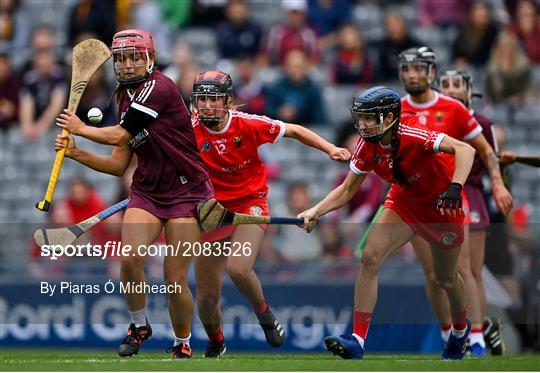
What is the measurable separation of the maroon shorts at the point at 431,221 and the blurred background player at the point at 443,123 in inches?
30.7

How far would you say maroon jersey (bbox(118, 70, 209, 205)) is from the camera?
32.6 ft

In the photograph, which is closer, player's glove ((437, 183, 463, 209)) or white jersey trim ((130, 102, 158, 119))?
player's glove ((437, 183, 463, 209))

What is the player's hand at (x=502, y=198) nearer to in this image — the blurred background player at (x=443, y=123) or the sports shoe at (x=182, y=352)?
the blurred background player at (x=443, y=123)

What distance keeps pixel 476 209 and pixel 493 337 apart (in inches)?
47.5

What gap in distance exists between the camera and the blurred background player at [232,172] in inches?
411

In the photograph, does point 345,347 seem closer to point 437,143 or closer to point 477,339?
point 437,143

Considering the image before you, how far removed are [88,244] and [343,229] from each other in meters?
2.34

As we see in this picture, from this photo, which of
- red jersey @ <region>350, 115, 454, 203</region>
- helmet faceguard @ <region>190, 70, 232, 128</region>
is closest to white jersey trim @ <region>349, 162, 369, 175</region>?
red jersey @ <region>350, 115, 454, 203</region>

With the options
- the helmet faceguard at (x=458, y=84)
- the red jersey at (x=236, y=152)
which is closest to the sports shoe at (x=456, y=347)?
the red jersey at (x=236, y=152)

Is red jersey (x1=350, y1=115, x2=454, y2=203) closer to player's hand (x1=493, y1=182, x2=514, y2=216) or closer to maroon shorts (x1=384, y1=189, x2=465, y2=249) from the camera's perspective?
maroon shorts (x1=384, y1=189, x2=465, y2=249)

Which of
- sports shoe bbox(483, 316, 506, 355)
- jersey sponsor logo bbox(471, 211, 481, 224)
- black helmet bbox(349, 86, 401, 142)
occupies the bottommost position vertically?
sports shoe bbox(483, 316, 506, 355)

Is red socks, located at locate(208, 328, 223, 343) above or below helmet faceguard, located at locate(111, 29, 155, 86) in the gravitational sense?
below

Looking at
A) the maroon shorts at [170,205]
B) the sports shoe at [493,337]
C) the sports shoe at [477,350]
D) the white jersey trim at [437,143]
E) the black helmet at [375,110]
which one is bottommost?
the sports shoe at [493,337]

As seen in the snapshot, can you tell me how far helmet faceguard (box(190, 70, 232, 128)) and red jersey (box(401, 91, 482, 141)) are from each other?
162cm
